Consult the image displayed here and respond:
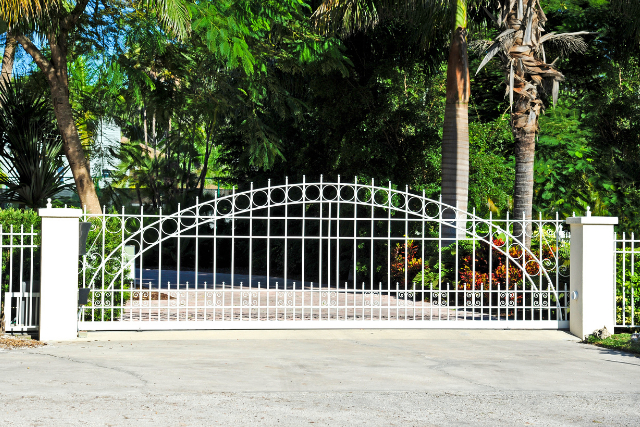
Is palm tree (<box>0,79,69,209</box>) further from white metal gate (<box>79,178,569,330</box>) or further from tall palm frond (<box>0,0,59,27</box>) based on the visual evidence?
tall palm frond (<box>0,0,59,27</box>)

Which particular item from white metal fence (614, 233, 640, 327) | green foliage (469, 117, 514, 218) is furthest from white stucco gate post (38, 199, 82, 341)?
green foliage (469, 117, 514, 218)

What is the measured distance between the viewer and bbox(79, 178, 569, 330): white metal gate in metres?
9.59

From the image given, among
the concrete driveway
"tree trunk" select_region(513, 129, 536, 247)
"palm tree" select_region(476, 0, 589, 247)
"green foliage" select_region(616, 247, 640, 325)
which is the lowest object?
the concrete driveway

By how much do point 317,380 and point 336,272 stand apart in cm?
423

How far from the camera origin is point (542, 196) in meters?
18.3

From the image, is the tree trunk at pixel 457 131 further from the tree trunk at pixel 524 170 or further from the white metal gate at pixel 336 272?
the tree trunk at pixel 524 170

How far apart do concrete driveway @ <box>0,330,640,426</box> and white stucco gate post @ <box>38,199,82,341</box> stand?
0.39 metres

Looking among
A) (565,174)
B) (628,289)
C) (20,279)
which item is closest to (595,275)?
(628,289)

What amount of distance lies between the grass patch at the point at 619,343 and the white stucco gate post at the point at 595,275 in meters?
Result: 0.18

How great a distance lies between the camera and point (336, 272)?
1112cm

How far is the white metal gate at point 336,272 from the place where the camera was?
377 inches

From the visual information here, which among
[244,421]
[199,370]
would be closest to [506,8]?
[199,370]

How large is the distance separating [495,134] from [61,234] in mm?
12224

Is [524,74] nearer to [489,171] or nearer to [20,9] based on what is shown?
[489,171]
